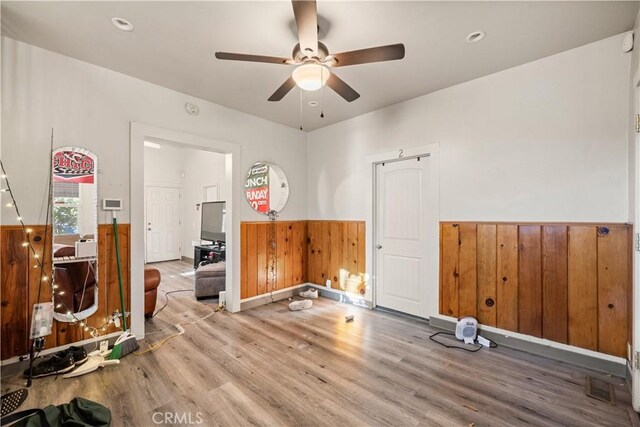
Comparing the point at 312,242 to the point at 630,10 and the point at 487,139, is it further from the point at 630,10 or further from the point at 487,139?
the point at 630,10

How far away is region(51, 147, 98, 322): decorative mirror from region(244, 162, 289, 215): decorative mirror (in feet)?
5.57

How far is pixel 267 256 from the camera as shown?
4090 mm

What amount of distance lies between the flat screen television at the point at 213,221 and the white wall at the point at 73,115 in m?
2.38

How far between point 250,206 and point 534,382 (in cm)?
347

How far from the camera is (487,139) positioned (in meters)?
2.83

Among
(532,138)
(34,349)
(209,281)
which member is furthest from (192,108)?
(532,138)

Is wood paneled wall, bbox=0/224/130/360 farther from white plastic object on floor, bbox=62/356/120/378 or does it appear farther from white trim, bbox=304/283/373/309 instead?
white trim, bbox=304/283/373/309

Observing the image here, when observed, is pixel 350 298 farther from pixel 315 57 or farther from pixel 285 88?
pixel 315 57

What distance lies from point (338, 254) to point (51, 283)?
320 cm

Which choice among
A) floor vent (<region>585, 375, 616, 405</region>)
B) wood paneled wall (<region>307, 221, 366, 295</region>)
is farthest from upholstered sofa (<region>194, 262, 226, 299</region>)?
floor vent (<region>585, 375, 616, 405</region>)

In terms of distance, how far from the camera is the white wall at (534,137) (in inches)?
88.0

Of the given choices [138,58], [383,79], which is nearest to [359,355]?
[383,79]

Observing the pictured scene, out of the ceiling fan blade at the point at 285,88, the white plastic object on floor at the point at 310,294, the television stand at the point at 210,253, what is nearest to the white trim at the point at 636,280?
the ceiling fan blade at the point at 285,88

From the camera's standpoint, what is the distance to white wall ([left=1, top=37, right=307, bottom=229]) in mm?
2225
